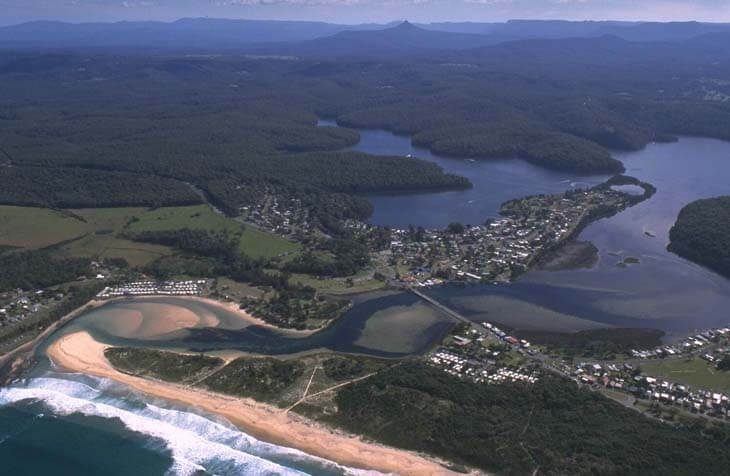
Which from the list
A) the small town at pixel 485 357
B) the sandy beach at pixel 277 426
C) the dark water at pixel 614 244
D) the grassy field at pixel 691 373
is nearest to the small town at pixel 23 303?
the sandy beach at pixel 277 426

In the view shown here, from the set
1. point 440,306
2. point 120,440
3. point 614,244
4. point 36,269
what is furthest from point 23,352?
point 614,244

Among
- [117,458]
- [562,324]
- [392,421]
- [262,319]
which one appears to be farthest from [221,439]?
[562,324]

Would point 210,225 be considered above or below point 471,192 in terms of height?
below

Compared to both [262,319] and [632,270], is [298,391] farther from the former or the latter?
[632,270]

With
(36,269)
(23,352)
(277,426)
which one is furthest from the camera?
(36,269)

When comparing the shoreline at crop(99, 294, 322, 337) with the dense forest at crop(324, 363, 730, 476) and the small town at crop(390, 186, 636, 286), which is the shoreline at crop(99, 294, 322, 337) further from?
the small town at crop(390, 186, 636, 286)

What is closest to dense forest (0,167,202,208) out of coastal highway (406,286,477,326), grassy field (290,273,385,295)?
grassy field (290,273,385,295)

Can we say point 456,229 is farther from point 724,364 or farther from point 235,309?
point 724,364
